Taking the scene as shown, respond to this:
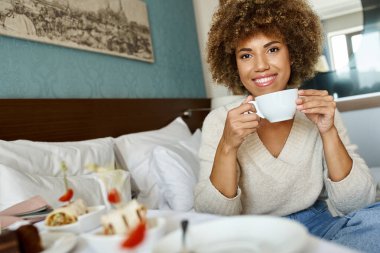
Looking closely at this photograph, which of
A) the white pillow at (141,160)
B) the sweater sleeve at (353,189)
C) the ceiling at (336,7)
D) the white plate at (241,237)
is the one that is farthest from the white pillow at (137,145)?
the ceiling at (336,7)

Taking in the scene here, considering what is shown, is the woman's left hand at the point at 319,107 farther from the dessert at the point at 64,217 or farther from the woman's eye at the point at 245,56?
the dessert at the point at 64,217

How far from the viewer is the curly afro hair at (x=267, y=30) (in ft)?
3.97

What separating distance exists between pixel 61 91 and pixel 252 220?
148 cm

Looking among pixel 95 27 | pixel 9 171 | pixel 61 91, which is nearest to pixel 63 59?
pixel 61 91

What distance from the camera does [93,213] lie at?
66 cm

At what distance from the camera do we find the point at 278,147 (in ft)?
3.97

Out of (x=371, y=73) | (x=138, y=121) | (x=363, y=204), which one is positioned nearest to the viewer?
(x=363, y=204)

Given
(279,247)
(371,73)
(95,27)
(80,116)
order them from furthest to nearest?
1. (371,73)
2. (95,27)
3. (80,116)
4. (279,247)

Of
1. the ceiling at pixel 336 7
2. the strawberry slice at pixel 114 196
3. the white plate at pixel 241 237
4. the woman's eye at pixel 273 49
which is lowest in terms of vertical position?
the white plate at pixel 241 237

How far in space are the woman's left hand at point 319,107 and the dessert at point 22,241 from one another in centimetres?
65

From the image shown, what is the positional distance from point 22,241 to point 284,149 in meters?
0.85

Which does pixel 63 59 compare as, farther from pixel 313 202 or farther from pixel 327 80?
pixel 327 80

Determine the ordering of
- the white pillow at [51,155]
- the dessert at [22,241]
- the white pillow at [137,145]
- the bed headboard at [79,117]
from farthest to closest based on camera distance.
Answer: the white pillow at [137,145] → the bed headboard at [79,117] → the white pillow at [51,155] → the dessert at [22,241]

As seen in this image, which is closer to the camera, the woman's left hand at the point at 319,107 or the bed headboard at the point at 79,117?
the woman's left hand at the point at 319,107
